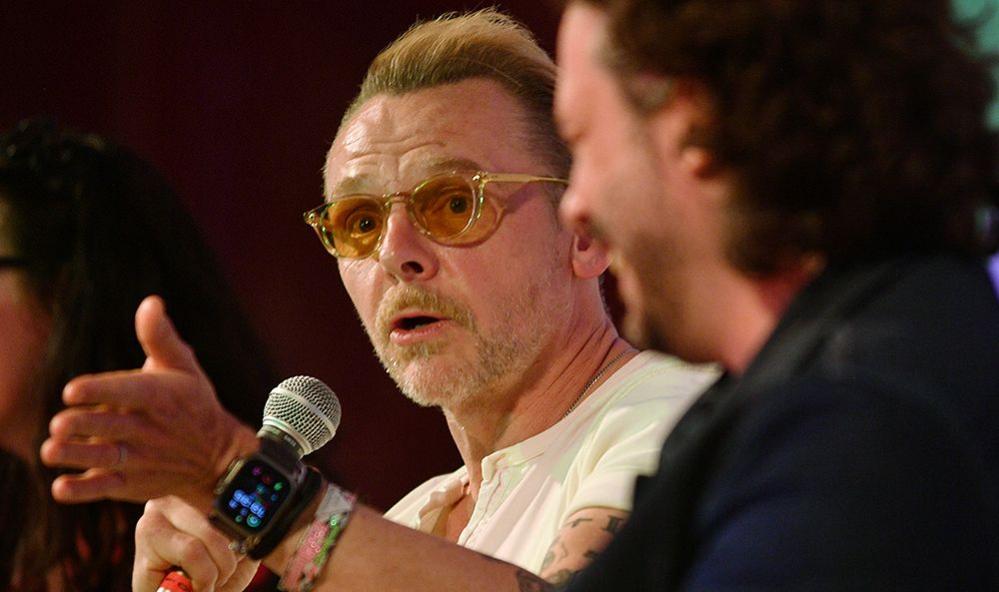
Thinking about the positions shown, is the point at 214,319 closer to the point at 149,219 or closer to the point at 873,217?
the point at 149,219

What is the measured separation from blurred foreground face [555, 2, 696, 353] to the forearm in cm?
61

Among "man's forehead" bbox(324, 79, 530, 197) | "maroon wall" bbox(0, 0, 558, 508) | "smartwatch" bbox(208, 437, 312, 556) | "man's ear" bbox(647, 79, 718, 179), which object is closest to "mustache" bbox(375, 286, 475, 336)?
"man's forehead" bbox(324, 79, 530, 197)

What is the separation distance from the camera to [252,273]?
4.24m

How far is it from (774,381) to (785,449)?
7 cm

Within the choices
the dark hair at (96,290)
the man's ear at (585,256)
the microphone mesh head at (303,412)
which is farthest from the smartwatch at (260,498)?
the man's ear at (585,256)

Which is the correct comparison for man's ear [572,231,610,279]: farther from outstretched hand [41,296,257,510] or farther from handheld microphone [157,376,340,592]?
outstretched hand [41,296,257,510]

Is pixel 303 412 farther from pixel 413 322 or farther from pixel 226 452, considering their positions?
pixel 413 322

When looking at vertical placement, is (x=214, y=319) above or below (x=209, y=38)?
below

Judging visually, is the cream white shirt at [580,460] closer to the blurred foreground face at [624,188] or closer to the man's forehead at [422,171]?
the man's forehead at [422,171]

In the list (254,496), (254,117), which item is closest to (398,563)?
(254,496)

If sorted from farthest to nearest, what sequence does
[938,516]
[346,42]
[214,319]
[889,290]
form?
1. [346,42]
2. [214,319]
3. [889,290]
4. [938,516]

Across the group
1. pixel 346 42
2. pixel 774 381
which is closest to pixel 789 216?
pixel 774 381

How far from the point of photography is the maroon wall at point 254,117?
A: 13.6 feet

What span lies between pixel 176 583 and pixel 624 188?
1101 millimetres
